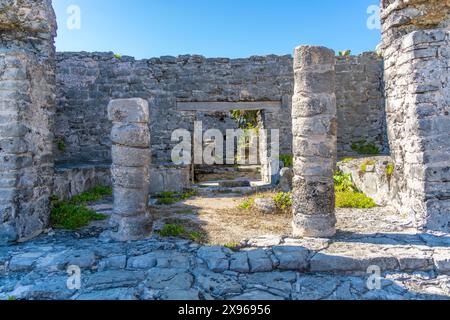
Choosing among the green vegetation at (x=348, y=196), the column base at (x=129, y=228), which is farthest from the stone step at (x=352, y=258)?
the green vegetation at (x=348, y=196)

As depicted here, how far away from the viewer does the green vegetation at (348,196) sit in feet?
21.0

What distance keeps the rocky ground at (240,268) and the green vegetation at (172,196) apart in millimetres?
3087

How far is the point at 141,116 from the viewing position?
4.73 metres

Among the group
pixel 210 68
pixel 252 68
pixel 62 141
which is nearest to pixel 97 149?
pixel 62 141

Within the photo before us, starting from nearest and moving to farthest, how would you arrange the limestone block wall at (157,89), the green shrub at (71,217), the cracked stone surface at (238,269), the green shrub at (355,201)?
the cracked stone surface at (238,269), the green shrub at (71,217), the green shrub at (355,201), the limestone block wall at (157,89)

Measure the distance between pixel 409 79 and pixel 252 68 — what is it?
5786 millimetres

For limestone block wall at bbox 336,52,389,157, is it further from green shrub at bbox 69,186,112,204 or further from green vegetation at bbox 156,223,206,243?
green shrub at bbox 69,186,112,204

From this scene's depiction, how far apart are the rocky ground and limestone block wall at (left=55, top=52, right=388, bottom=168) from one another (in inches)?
230

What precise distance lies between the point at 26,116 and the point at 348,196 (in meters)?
6.02

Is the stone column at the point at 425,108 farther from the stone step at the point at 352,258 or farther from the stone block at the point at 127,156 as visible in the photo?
the stone block at the point at 127,156

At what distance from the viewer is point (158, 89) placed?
9.97 metres
